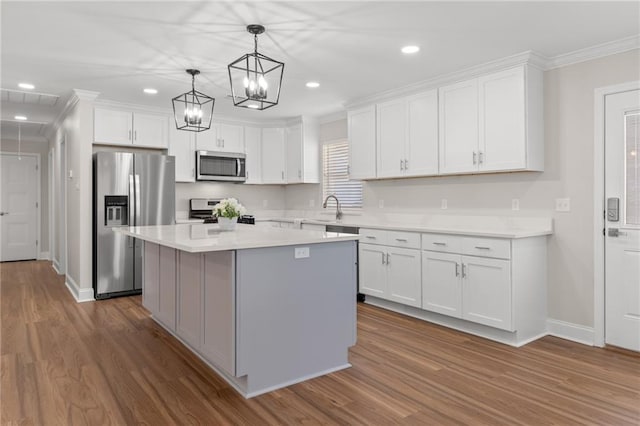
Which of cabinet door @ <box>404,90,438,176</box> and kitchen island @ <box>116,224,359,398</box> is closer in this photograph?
kitchen island @ <box>116,224,359,398</box>

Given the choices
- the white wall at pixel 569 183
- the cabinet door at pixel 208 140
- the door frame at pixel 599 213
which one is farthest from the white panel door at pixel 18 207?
the door frame at pixel 599 213

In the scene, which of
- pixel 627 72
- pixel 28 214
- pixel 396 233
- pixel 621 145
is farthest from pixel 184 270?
pixel 28 214

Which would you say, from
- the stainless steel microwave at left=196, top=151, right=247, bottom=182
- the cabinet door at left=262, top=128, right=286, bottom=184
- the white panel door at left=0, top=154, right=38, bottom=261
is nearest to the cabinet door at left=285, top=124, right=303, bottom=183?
the cabinet door at left=262, top=128, right=286, bottom=184

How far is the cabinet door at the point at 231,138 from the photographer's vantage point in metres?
6.22

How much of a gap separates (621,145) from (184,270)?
3530mm

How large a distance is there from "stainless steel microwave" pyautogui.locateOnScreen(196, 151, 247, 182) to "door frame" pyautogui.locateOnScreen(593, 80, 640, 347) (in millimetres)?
4466

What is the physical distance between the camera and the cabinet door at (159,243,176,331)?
3434 millimetres

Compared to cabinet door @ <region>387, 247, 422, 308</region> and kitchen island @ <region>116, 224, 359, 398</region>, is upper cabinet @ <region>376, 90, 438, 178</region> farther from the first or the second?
kitchen island @ <region>116, 224, 359, 398</region>

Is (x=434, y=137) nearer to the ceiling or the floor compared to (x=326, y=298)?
nearer to the ceiling

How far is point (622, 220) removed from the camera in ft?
10.8

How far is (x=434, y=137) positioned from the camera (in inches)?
167

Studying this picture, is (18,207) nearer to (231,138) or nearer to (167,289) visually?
(231,138)

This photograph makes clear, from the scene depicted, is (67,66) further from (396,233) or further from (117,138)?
(396,233)

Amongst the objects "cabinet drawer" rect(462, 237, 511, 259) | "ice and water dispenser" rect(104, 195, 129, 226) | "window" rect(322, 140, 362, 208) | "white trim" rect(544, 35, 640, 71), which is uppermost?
"white trim" rect(544, 35, 640, 71)
